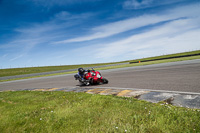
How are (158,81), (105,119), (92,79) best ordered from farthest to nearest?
(92,79) → (158,81) → (105,119)

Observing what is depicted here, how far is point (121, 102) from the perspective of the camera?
15.6 feet

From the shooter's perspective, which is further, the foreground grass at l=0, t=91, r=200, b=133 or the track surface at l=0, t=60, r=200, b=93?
the track surface at l=0, t=60, r=200, b=93

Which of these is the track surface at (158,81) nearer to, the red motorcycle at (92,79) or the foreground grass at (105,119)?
the red motorcycle at (92,79)

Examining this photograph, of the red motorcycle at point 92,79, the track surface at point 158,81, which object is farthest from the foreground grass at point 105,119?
the red motorcycle at point 92,79

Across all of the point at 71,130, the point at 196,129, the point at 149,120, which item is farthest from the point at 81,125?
the point at 196,129

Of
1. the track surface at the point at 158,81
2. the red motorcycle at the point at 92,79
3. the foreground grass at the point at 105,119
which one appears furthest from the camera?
the red motorcycle at the point at 92,79

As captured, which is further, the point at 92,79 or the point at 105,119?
the point at 92,79

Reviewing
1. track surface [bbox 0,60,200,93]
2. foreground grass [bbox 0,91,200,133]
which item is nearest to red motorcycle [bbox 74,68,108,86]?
track surface [bbox 0,60,200,93]

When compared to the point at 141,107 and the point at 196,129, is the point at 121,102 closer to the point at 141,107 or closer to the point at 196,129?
the point at 141,107

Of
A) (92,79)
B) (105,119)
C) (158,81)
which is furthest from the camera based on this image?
(92,79)

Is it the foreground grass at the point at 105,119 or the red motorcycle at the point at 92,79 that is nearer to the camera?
the foreground grass at the point at 105,119

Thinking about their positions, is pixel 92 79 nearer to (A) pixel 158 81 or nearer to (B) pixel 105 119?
(A) pixel 158 81

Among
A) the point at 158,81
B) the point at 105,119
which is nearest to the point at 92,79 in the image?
the point at 158,81

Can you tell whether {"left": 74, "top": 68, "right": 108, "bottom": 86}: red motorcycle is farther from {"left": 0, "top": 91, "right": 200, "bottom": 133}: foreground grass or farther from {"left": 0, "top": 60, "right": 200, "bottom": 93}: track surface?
{"left": 0, "top": 91, "right": 200, "bottom": 133}: foreground grass
